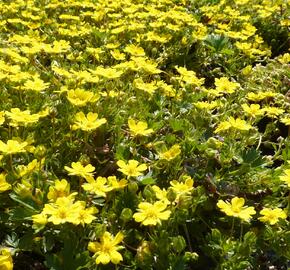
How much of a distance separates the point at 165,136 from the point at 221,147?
25 cm

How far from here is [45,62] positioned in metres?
3.35

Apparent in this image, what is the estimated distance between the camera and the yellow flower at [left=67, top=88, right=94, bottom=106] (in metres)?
2.30

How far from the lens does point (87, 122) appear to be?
2.20 meters

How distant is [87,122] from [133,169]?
325 mm

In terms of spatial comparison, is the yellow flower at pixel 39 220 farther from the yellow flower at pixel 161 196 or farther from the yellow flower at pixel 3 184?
the yellow flower at pixel 161 196

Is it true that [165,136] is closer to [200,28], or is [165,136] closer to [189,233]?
[189,233]

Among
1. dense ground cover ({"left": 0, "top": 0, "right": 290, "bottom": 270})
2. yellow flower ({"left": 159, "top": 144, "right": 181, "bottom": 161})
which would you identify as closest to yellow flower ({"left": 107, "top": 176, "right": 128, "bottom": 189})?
dense ground cover ({"left": 0, "top": 0, "right": 290, "bottom": 270})

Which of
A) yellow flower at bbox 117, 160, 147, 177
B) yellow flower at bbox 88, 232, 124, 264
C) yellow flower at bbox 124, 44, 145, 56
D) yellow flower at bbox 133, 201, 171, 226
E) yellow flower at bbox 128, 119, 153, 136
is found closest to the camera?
yellow flower at bbox 88, 232, 124, 264

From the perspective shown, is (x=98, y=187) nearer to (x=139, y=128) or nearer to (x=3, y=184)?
(x=3, y=184)

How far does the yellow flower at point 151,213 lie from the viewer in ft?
5.88

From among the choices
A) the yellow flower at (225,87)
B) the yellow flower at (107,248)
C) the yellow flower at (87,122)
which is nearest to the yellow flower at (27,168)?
the yellow flower at (87,122)

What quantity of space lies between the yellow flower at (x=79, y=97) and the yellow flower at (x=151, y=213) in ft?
2.10

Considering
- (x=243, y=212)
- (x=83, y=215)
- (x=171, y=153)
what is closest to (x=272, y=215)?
(x=243, y=212)

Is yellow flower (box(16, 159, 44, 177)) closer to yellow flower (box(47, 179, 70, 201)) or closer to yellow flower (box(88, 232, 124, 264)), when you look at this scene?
yellow flower (box(47, 179, 70, 201))
